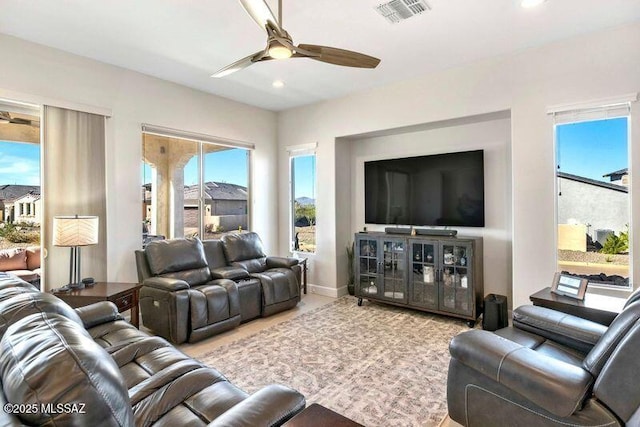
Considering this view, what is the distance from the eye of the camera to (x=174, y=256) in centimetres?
373

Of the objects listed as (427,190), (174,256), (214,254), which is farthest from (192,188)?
(427,190)

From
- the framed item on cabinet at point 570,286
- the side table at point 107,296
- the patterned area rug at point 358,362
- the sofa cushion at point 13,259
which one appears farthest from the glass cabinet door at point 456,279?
the sofa cushion at point 13,259

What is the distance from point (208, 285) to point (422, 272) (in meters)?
2.46

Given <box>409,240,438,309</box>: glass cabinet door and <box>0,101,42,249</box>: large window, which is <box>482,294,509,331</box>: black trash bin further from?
<box>0,101,42,249</box>: large window

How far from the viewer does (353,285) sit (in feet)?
16.5

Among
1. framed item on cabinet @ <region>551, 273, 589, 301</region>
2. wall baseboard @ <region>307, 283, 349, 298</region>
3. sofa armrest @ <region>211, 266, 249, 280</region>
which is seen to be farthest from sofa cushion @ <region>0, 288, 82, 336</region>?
wall baseboard @ <region>307, 283, 349, 298</region>

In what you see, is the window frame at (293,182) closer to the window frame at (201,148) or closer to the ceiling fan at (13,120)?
the window frame at (201,148)

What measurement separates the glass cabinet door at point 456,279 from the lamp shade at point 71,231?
143 inches

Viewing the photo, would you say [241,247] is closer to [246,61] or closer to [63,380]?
[246,61]

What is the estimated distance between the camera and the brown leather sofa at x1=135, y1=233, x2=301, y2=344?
3.25 meters

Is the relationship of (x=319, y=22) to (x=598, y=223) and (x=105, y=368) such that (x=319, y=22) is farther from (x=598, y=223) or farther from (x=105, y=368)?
(x=598, y=223)

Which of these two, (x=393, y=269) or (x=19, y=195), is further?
(x=393, y=269)

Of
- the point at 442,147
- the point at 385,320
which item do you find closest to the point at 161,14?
the point at 442,147

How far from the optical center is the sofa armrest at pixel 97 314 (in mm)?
2316
